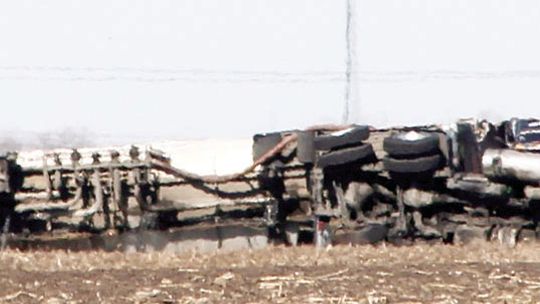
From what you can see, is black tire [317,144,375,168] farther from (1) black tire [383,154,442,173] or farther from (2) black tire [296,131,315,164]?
(1) black tire [383,154,442,173]

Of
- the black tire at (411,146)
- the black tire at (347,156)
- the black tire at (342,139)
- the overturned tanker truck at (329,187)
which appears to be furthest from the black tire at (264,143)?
the black tire at (411,146)

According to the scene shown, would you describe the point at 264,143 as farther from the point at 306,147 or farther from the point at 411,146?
the point at 411,146

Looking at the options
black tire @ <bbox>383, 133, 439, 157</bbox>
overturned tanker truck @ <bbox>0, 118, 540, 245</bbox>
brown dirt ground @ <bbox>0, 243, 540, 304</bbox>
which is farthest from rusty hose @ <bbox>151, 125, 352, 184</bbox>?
brown dirt ground @ <bbox>0, 243, 540, 304</bbox>

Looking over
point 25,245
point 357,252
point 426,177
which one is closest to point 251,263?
point 357,252

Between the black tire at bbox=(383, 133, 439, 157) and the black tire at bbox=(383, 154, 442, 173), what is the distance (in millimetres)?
84

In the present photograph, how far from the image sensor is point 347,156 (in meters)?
19.4

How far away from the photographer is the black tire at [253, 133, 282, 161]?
20234 millimetres

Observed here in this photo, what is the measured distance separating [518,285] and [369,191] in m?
9.44

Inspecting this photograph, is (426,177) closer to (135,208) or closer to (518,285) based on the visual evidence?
(135,208)

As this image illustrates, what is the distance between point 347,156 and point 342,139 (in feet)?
0.89

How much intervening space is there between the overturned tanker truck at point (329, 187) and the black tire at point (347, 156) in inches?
0.5

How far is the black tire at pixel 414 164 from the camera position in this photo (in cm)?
1902

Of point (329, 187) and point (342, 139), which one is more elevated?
point (342, 139)

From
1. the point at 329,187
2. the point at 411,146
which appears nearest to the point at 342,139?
the point at 329,187
